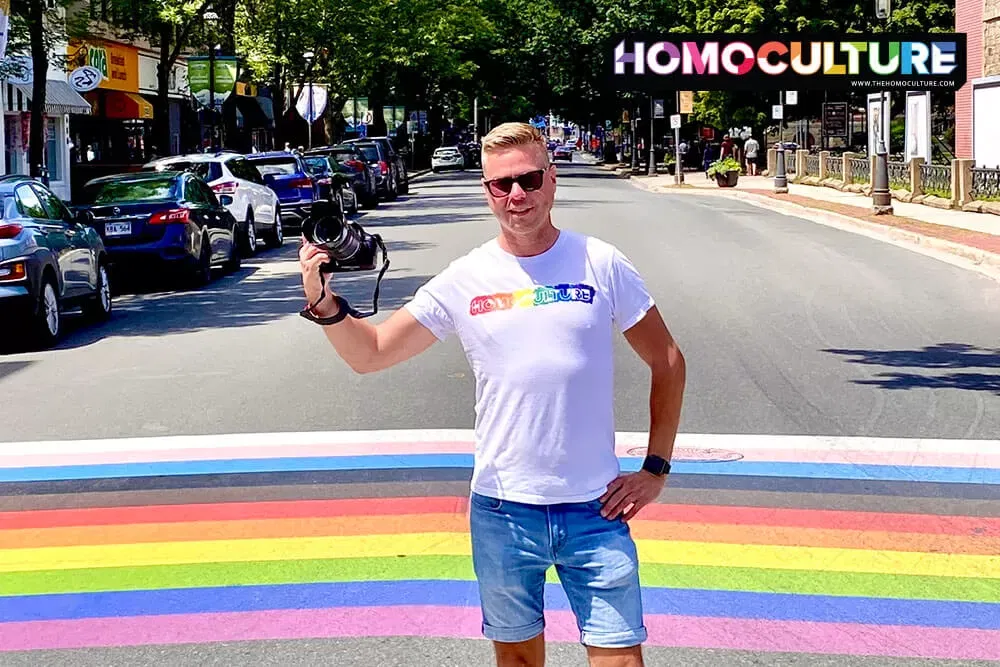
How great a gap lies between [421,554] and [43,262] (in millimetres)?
9050

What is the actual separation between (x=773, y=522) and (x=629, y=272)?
396 cm

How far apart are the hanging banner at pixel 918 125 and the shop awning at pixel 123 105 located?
22758 mm

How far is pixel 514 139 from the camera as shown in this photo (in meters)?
4.05

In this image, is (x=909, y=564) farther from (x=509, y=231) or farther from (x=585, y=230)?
(x=585, y=230)

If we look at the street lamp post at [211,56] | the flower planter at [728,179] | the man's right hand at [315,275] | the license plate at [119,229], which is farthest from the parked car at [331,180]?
the man's right hand at [315,275]

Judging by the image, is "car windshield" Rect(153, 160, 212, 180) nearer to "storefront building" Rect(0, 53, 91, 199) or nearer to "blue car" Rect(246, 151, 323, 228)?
"blue car" Rect(246, 151, 323, 228)

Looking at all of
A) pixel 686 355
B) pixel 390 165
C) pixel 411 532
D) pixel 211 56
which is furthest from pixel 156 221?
pixel 390 165

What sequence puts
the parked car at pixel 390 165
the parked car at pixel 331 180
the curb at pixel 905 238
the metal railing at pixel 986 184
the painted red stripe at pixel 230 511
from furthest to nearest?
the parked car at pixel 390 165
the metal railing at pixel 986 184
the parked car at pixel 331 180
the curb at pixel 905 238
the painted red stripe at pixel 230 511

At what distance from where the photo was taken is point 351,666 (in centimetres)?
548

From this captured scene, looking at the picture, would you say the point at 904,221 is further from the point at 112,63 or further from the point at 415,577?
the point at 415,577

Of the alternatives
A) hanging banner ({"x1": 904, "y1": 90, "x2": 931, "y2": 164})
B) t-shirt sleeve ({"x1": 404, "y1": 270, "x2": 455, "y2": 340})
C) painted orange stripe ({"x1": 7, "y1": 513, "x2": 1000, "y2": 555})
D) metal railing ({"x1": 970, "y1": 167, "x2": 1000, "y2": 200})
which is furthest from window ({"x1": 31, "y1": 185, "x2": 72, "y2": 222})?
hanging banner ({"x1": 904, "y1": 90, "x2": 931, "y2": 164})

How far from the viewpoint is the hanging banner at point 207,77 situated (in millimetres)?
44094

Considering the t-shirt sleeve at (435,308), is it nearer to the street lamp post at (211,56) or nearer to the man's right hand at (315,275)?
the man's right hand at (315,275)

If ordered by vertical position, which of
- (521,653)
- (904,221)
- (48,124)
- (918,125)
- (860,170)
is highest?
(48,124)
